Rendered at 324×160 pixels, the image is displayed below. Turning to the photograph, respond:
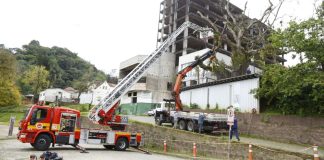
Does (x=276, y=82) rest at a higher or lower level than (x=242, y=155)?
higher

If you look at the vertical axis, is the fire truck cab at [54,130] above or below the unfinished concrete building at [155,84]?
below

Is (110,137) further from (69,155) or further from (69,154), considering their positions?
(69,155)

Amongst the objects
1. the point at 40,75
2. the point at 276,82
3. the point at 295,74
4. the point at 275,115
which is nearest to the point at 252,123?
the point at 275,115

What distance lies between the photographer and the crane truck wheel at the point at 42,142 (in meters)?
15.7

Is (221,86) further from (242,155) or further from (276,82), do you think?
(242,155)

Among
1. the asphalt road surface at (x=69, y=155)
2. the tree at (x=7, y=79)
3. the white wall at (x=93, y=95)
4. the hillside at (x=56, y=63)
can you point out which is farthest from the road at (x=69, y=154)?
the hillside at (x=56, y=63)

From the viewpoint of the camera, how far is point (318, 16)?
18.7 m

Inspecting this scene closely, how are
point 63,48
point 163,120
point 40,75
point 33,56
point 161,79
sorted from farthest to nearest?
point 63,48 < point 33,56 < point 40,75 < point 161,79 < point 163,120

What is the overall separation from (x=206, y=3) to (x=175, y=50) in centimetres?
1381

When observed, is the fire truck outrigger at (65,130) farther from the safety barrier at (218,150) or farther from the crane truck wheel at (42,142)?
the safety barrier at (218,150)

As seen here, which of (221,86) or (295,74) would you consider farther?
(221,86)

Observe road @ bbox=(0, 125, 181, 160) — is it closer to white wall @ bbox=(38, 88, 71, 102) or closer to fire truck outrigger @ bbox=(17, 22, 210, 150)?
fire truck outrigger @ bbox=(17, 22, 210, 150)

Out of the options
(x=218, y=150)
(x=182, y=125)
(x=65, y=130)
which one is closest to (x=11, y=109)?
(x=65, y=130)


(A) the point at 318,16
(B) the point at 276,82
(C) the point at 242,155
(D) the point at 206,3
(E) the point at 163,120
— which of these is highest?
(D) the point at 206,3
